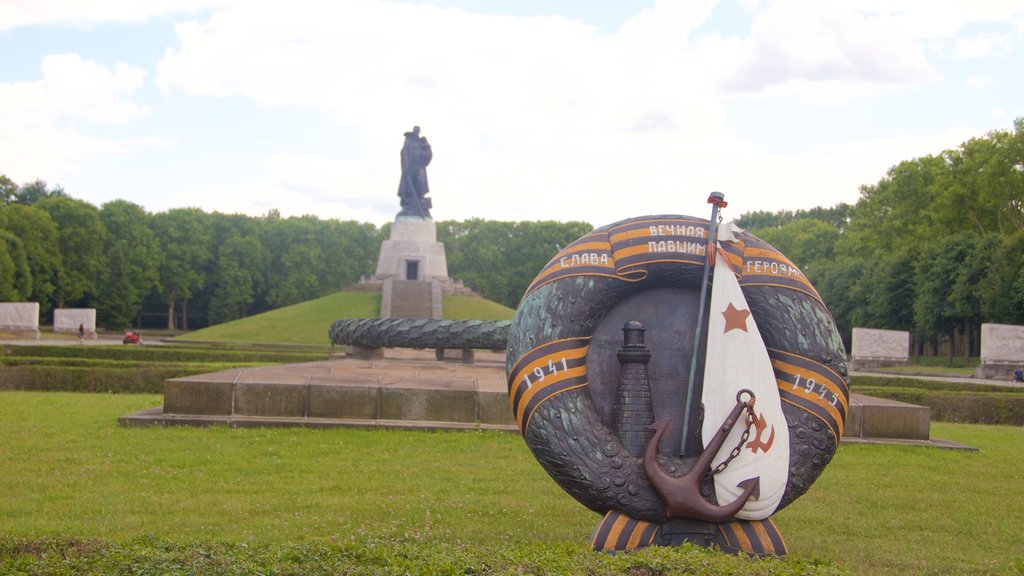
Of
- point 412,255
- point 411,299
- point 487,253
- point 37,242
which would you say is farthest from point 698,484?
point 487,253

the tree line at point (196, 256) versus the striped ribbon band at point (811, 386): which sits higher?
the tree line at point (196, 256)

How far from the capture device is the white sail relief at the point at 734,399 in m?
5.86

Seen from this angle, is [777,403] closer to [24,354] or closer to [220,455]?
[220,455]

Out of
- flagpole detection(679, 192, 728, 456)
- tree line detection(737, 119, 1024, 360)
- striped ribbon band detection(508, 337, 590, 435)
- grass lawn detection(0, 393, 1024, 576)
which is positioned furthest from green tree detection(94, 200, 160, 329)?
flagpole detection(679, 192, 728, 456)

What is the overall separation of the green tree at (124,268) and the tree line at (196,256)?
0.06m

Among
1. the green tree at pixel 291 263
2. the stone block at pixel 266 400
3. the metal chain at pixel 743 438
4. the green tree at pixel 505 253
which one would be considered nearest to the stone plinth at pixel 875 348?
the stone block at pixel 266 400

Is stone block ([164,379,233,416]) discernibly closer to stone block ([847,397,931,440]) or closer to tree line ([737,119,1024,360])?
stone block ([847,397,931,440])

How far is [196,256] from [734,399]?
60397 millimetres

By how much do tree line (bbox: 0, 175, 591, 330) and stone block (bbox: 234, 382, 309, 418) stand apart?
41535mm

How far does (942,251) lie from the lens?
1645 inches

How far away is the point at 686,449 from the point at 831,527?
2.10 metres

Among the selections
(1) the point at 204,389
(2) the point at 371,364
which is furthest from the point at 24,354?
(1) the point at 204,389

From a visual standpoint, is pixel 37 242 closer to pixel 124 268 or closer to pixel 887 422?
pixel 124 268

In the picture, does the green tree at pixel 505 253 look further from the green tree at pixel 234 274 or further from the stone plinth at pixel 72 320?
the stone plinth at pixel 72 320
